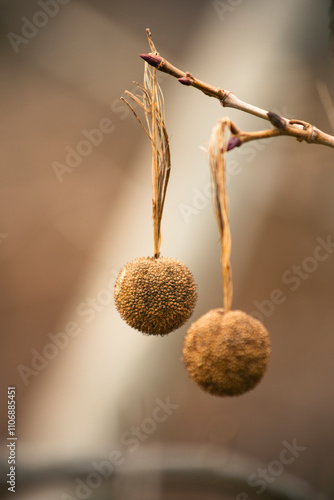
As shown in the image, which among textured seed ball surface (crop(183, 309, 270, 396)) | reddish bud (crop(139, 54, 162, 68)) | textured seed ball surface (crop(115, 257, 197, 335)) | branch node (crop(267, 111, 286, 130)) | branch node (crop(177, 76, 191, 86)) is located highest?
reddish bud (crop(139, 54, 162, 68))

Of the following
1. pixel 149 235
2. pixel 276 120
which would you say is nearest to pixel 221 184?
pixel 276 120

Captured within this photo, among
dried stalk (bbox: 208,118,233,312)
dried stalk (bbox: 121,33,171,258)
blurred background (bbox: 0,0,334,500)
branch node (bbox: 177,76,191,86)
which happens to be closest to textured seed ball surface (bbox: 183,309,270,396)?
dried stalk (bbox: 208,118,233,312)

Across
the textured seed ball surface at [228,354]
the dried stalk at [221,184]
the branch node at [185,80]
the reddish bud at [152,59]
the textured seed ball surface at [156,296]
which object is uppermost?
the reddish bud at [152,59]

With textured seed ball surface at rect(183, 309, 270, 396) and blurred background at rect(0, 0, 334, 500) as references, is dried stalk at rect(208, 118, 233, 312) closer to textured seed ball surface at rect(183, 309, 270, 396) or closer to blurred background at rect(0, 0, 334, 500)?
textured seed ball surface at rect(183, 309, 270, 396)

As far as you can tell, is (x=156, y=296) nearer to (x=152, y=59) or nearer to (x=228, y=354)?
(x=228, y=354)

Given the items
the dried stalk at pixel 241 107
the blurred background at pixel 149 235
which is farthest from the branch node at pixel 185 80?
the blurred background at pixel 149 235

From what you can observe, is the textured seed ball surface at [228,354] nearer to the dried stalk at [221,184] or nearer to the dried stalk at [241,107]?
the dried stalk at [221,184]
